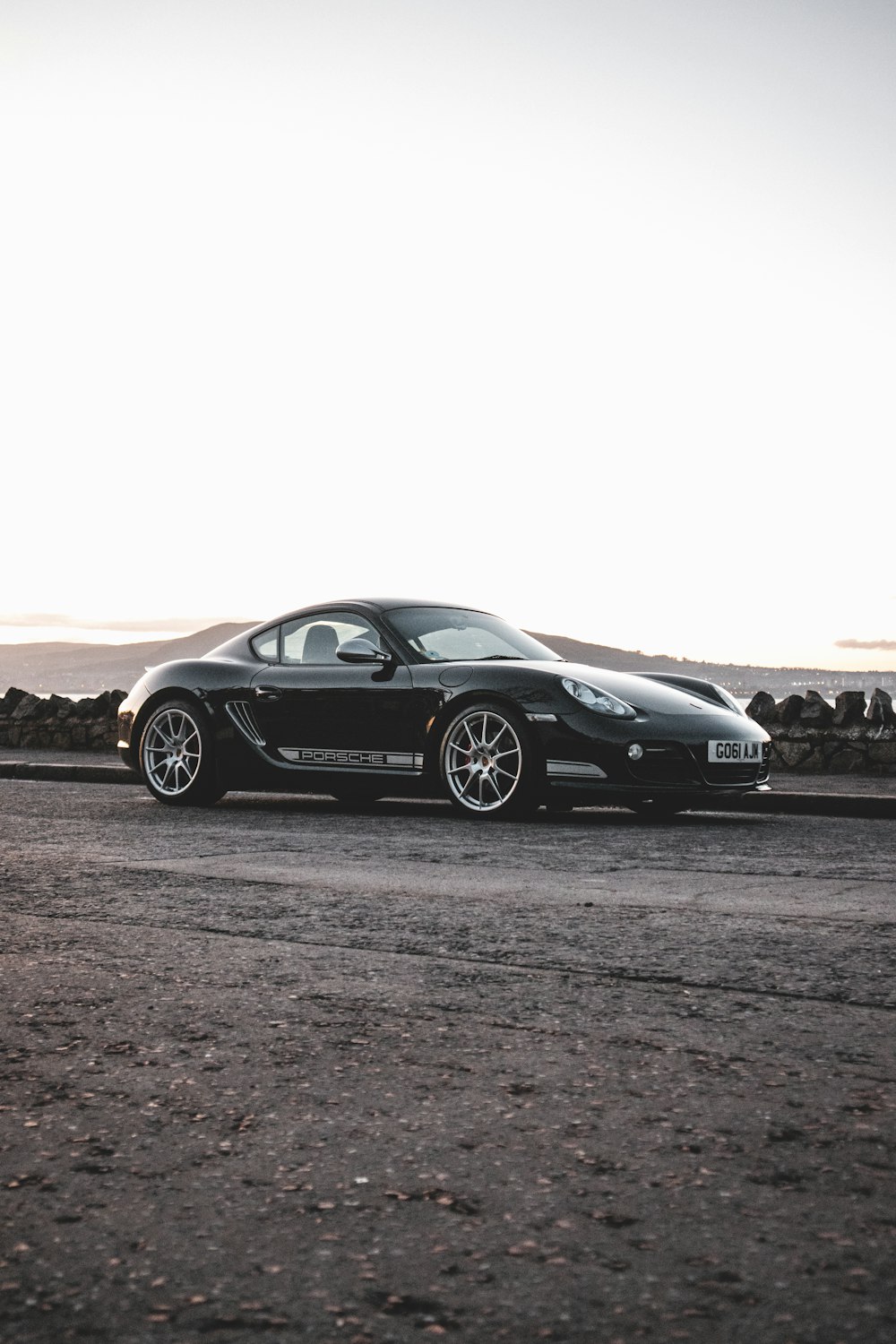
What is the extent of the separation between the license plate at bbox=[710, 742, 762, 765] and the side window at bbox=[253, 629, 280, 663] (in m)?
3.26

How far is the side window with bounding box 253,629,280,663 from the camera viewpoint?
10.3 m

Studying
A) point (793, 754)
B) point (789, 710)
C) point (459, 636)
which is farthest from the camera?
point (789, 710)

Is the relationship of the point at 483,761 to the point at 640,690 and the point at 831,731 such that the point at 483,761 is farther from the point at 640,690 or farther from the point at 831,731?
the point at 831,731

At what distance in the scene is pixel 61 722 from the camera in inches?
670

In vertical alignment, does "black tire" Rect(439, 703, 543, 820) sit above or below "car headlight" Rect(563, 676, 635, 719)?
below

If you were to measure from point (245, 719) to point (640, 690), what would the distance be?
9.19 ft

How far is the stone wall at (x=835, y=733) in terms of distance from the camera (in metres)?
12.8

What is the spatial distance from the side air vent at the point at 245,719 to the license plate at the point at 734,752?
314 centimetres

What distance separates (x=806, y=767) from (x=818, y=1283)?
11.4 metres

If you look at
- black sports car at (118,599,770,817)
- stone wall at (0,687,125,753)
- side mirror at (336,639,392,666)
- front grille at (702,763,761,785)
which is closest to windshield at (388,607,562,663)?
black sports car at (118,599,770,817)

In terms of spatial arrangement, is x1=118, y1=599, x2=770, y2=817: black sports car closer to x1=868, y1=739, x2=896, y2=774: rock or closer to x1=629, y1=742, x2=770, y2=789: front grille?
x1=629, y1=742, x2=770, y2=789: front grille

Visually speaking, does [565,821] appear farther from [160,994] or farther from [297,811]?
[160,994]

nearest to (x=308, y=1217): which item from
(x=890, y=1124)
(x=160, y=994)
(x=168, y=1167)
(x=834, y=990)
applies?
(x=168, y=1167)

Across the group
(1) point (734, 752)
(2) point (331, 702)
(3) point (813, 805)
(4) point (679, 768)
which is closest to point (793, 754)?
(3) point (813, 805)
